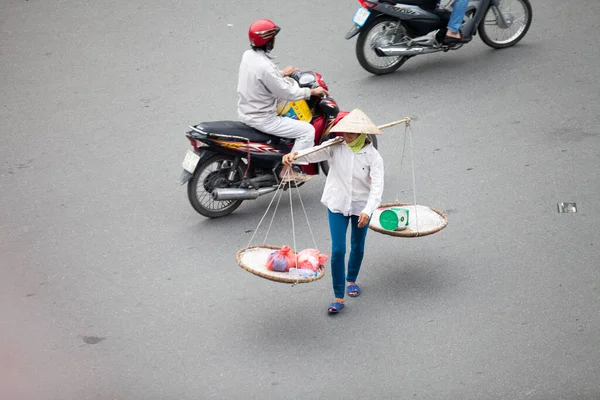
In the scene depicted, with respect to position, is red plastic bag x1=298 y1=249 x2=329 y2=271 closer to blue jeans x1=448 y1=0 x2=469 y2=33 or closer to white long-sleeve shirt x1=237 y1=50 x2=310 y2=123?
white long-sleeve shirt x1=237 y1=50 x2=310 y2=123

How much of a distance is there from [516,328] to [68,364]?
321 cm

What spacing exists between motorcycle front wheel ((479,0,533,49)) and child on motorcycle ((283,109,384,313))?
16.2 feet

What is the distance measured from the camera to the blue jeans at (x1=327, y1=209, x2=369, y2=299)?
629cm

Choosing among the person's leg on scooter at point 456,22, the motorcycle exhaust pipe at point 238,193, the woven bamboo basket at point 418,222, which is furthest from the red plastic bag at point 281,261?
the person's leg on scooter at point 456,22

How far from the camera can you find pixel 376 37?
394 inches

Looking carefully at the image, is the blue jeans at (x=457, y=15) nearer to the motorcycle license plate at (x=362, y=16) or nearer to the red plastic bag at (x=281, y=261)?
the motorcycle license plate at (x=362, y=16)

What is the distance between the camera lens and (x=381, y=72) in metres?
10.2

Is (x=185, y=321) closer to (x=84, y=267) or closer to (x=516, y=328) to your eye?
(x=84, y=267)

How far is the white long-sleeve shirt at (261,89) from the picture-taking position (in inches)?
289

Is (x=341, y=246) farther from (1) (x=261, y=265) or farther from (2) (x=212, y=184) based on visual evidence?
(2) (x=212, y=184)

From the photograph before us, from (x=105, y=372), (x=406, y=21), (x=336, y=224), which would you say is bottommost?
(x=105, y=372)

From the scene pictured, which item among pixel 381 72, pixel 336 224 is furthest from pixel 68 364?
pixel 381 72

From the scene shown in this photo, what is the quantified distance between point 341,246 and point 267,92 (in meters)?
1.88

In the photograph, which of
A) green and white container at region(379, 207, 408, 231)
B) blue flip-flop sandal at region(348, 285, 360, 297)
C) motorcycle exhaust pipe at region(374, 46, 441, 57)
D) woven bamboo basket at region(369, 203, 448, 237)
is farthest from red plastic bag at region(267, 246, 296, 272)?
motorcycle exhaust pipe at region(374, 46, 441, 57)
